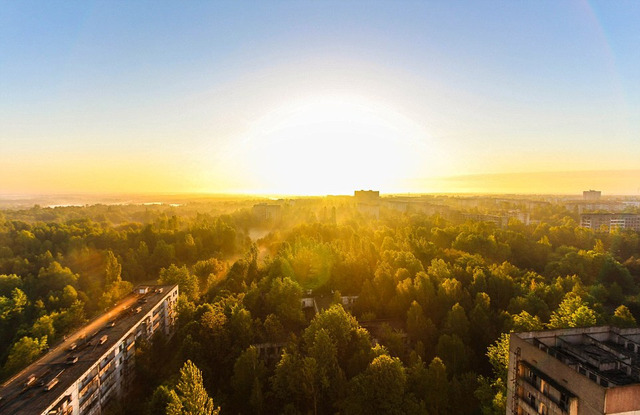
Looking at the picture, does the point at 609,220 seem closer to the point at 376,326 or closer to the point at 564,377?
the point at 376,326

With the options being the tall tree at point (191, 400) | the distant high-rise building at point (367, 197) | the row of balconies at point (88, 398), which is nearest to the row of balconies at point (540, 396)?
the tall tree at point (191, 400)

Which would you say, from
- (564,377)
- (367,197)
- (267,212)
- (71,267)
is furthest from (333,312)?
(367,197)

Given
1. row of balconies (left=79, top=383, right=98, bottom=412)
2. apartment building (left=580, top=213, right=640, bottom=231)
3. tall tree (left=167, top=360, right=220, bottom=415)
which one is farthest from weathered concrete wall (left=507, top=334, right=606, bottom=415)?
apartment building (left=580, top=213, right=640, bottom=231)

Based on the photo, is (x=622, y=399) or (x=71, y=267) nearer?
(x=622, y=399)

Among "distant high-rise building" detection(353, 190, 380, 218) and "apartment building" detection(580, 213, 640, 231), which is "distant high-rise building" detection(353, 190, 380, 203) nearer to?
"distant high-rise building" detection(353, 190, 380, 218)

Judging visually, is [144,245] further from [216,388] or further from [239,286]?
[216,388]

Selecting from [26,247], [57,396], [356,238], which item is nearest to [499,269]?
[356,238]
